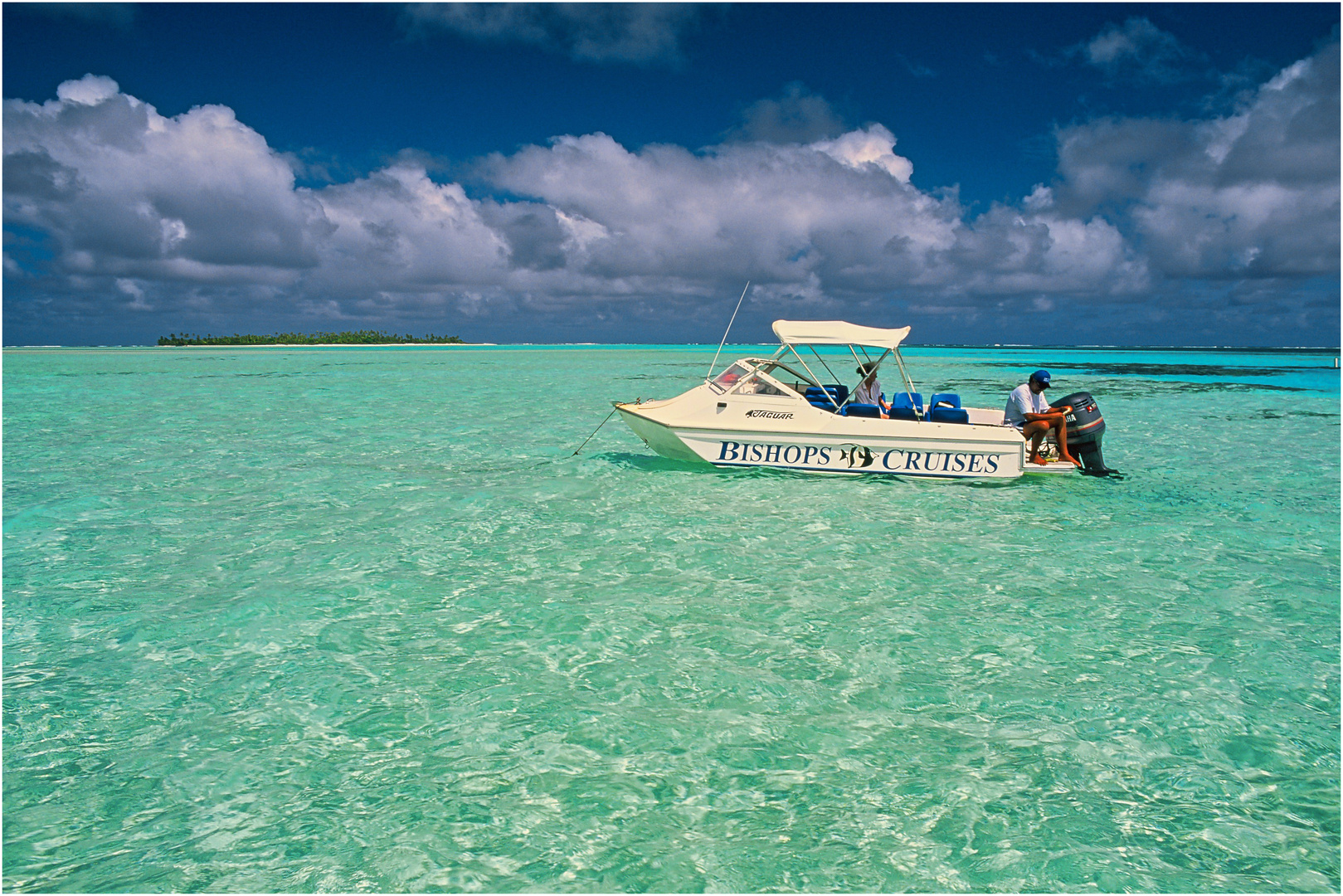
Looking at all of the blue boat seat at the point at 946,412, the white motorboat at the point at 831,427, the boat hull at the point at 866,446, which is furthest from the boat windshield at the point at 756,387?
the blue boat seat at the point at 946,412

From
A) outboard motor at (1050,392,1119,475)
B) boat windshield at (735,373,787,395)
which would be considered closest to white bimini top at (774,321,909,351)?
boat windshield at (735,373,787,395)

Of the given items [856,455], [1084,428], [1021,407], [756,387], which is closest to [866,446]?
[856,455]

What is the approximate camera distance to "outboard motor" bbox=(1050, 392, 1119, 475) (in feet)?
43.2

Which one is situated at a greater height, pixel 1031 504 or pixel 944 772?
pixel 1031 504

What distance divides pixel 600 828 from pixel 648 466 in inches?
441

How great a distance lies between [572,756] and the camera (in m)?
4.83

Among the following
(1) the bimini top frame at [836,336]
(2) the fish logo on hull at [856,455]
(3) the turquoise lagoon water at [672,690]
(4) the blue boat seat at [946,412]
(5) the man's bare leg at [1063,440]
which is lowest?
(3) the turquoise lagoon water at [672,690]

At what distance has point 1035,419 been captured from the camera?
519 inches

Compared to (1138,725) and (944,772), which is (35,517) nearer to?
(944,772)

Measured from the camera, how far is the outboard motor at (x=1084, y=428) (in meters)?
13.2

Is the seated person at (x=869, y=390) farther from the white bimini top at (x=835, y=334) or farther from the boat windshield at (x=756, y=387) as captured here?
the boat windshield at (x=756, y=387)

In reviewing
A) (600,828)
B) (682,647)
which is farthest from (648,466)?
(600,828)

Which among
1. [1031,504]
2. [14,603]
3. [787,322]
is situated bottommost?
[14,603]

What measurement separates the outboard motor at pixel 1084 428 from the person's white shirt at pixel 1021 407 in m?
0.37
